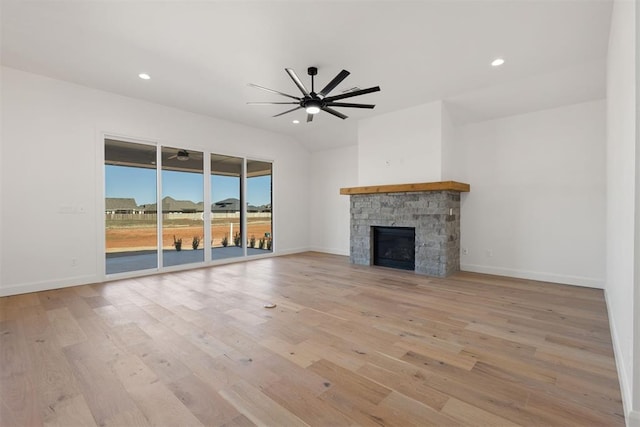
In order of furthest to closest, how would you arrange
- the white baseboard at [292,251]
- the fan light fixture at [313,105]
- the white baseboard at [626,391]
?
the white baseboard at [292,251]
the fan light fixture at [313,105]
the white baseboard at [626,391]

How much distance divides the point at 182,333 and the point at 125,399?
2.97 ft

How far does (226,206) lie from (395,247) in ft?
12.2

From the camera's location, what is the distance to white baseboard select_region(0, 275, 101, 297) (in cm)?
384

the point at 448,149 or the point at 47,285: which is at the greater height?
the point at 448,149

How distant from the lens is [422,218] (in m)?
5.03

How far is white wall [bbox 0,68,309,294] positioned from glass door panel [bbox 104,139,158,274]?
0.29 metres

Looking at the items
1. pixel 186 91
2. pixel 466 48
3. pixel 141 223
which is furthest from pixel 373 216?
pixel 141 223

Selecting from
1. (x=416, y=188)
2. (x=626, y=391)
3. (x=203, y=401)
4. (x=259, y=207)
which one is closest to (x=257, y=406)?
(x=203, y=401)

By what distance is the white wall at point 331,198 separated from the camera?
714cm

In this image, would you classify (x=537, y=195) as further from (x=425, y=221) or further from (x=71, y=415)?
(x=71, y=415)

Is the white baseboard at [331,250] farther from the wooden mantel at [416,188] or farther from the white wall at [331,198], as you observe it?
the wooden mantel at [416,188]

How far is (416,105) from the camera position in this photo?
5.05 metres

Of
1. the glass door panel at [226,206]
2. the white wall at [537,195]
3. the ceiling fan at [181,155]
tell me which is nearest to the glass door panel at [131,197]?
the ceiling fan at [181,155]

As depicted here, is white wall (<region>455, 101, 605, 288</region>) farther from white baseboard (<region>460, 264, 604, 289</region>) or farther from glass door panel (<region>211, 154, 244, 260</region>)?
glass door panel (<region>211, 154, 244, 260</region>)
